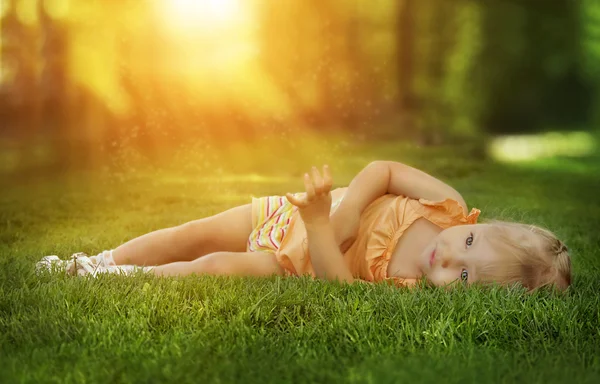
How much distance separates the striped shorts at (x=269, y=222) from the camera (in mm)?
2061

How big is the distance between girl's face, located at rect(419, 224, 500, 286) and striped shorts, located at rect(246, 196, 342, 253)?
0.30 metres

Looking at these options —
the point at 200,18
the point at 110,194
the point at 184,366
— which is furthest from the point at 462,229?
the point at 200,18

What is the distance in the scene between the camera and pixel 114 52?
3.71 m

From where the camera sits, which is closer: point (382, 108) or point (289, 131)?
point (289, 131)

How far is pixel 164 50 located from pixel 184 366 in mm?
2699

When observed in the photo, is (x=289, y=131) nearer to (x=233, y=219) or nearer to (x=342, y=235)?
(x=233, y=219)

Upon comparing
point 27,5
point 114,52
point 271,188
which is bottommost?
point 271,188

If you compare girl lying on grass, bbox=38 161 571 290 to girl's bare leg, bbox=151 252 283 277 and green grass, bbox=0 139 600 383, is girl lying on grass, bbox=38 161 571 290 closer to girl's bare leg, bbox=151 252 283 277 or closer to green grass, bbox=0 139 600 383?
girl's bare leg, bbox=151 252 283 277

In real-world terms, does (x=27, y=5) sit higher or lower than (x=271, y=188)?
higher

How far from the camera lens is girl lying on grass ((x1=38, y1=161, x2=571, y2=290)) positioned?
1.82 metres

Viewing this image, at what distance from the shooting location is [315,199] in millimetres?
1724

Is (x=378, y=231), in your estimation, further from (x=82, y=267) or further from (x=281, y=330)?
(x=82, y=267)

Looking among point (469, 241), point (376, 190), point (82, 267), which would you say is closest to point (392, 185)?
point (376, 190)

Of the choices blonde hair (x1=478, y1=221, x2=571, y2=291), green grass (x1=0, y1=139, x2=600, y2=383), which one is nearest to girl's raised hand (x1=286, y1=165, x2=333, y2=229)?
green grass (x1=0, y1=139, x2=600, y2=383)
